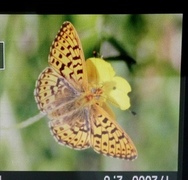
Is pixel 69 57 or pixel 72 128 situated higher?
pixel 69 57

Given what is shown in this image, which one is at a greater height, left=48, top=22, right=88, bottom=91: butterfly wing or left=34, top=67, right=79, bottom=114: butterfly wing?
left=48, top=22, right=88, bottom=91: butterfly wing

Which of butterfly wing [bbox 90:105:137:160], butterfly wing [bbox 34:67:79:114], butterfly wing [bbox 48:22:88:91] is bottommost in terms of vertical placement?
butterfly wing [bbox 90:105:137:160]

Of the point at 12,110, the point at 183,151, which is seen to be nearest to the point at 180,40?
the point at 183,151

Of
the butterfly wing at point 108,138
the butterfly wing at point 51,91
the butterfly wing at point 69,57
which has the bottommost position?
the butterfly wing at point 108,138

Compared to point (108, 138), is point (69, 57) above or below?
above
